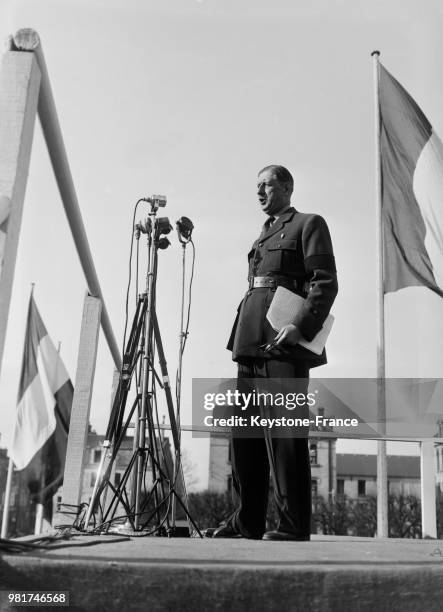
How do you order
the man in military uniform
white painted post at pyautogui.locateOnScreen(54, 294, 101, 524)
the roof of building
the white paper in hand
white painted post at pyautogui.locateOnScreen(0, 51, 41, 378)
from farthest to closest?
the roof of building, white painted post at pyautogui.locateOnScreen(54, 294, 101, 524), the white paper in hand, the man in military uniform, white painted post at pyautogui.locateOnScreen(0, 51, 41, 378)

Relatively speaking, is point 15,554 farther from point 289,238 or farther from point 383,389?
point 383,389

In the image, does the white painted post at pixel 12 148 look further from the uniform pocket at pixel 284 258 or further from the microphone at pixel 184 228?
the microphone at pixel 184 228

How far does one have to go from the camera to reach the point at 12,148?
1.20 m

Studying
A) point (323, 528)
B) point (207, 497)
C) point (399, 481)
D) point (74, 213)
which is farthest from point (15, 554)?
point (399, 481)

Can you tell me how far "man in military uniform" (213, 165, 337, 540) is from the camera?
1934mm

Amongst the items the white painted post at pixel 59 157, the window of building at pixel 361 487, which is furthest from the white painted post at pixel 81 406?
the window of building at pixel 361 487

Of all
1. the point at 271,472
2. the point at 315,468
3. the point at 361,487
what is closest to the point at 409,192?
the point at 271,472

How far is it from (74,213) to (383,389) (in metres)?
2.80

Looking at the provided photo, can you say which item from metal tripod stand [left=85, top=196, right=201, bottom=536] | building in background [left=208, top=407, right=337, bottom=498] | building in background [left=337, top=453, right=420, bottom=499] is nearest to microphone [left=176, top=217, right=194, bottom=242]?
metal tripod stand [left=85, top=196, right=201, bottom=536]

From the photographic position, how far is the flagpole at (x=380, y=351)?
13.6ft

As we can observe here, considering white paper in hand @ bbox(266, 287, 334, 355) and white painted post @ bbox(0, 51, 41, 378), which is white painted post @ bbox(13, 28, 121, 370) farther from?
white paper in hand @ bbox(266, 287, 334, 355)

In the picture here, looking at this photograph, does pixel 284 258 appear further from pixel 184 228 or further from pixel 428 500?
pixel 428 500

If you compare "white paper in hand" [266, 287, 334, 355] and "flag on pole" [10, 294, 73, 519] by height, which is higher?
"flag on pole" [10, 294, 73, 519]

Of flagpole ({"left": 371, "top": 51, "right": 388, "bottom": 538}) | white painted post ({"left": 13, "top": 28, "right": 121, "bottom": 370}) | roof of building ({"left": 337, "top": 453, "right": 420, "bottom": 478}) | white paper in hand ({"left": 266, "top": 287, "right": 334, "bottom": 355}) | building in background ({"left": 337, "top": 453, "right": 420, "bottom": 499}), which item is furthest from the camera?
roof of building ({"left": 337, "top": 453, "right": 420, "bottom": 478})
